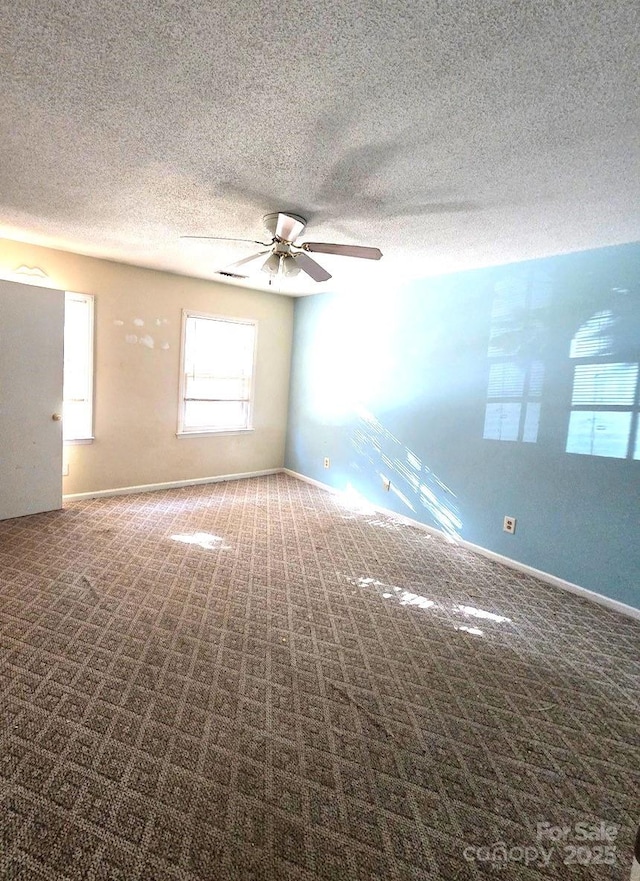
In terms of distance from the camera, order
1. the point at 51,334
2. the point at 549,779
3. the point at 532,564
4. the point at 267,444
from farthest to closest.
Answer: the point at 267,444 → the point at 51,334 → the point at 532,564 → the point at 549,779

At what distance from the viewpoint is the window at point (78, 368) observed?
417 cm

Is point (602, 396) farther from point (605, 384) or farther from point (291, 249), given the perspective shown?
point (291, 249)

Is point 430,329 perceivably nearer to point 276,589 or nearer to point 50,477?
point 276,589

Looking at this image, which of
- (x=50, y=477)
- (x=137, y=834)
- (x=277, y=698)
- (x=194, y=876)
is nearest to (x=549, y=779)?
(x=277, y=698)

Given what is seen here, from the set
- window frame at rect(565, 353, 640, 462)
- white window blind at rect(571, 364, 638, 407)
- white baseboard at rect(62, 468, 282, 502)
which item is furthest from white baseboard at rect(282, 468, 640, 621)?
white baseboard at rect(62, 468, 282, 502)

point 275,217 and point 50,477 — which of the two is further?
point 50,477

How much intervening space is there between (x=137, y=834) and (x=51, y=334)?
12.7 feet

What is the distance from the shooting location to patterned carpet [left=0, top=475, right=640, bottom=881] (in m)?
1.31

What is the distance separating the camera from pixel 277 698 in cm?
190

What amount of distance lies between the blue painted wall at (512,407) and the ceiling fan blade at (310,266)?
1581 millimetres

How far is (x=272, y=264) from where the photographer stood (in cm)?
291

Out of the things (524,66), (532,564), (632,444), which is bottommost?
(532,564)

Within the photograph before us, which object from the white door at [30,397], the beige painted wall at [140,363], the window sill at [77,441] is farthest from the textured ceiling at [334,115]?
the window sill at [77,441]

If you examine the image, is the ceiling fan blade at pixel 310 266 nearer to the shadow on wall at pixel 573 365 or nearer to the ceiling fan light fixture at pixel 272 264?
the ceiling fan light fixture at pixel 272 264
